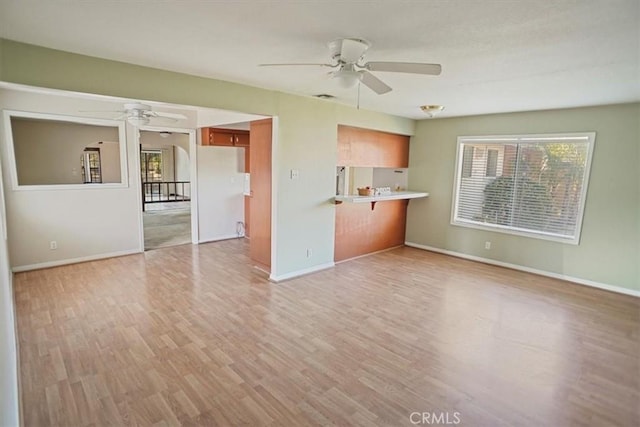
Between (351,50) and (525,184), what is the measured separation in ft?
13.3

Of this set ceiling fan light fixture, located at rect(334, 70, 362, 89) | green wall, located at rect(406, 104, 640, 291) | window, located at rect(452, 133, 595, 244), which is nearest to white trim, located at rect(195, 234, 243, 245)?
green wall, located at rect(406, 104, 640, 291)

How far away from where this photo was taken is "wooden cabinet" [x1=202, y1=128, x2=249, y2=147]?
5988 millimetres

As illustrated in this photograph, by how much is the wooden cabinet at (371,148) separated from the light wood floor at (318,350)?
1.96 metres

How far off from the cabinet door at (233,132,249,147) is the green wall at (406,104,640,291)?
11.7 feet

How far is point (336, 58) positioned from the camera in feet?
7.88

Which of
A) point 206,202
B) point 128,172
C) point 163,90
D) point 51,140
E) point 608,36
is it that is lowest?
point 206,202

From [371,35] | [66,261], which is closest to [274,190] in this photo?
[371,35]

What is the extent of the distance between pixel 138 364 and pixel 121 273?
2424mm

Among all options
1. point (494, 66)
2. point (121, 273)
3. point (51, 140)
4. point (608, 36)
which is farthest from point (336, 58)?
point (51, 140)

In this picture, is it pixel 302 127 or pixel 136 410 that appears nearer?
pixel 136 410

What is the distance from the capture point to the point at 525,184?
5016 millimetres

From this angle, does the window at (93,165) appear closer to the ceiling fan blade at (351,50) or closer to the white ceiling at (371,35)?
the white ceiling at (371,35)

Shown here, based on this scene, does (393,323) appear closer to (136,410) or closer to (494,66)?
(136,410)

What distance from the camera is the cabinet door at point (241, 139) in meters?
6.32
